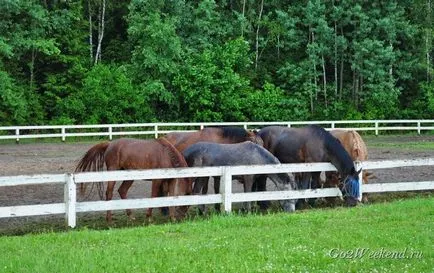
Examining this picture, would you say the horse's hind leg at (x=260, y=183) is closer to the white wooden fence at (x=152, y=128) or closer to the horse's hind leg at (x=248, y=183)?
the horse's hind leg at (x=248, y=183)

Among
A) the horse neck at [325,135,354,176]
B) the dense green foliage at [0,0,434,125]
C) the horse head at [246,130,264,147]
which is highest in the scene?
the dense green foliage at [0,0,434,125]

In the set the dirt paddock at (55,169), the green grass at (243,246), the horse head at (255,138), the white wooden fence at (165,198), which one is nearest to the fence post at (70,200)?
the white wooden fence at (165,198)

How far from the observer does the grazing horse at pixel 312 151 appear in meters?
12.3

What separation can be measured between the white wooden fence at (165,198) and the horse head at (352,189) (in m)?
0.18

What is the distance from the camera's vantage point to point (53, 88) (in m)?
35.2

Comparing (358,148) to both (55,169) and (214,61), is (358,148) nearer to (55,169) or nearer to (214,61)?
(55,169)

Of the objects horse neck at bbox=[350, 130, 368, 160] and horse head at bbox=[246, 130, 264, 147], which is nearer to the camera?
horse head at bbox=[246, 130, 264, 147]

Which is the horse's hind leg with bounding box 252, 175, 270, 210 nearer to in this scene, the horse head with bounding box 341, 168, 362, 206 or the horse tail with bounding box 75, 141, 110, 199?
the horse head with bounding box 341, 168, 362, 206

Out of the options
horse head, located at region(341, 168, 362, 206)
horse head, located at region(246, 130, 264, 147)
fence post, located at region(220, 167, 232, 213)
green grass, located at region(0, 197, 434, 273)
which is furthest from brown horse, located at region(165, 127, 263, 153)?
green grass, located at region(0, 197, 434, 273)

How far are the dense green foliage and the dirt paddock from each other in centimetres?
651

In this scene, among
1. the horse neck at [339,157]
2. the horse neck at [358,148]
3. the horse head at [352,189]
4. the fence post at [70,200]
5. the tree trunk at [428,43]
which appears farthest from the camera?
the tree trunk at [428,43]

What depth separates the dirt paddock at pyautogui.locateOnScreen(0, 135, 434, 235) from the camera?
10.9m

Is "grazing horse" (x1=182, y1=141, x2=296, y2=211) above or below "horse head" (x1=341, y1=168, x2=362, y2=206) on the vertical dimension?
above

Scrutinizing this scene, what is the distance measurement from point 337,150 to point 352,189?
39.4 inches
